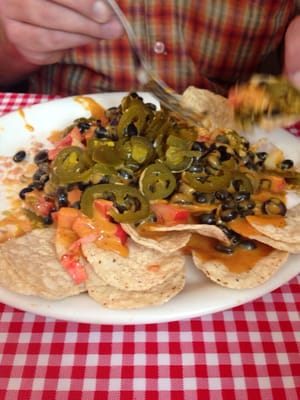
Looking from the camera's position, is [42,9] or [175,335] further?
[42,9]

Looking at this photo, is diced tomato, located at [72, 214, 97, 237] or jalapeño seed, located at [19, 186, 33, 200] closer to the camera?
diced tomato, located at [72, 214, 97, 237]

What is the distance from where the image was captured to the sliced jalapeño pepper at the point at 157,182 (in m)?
1.41

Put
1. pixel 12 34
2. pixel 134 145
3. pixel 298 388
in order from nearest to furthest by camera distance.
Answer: pixel 298 388 < pixel 134 145 < pixel 12 34

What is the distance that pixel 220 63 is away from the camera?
7.27 ft

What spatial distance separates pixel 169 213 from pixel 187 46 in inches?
37.9

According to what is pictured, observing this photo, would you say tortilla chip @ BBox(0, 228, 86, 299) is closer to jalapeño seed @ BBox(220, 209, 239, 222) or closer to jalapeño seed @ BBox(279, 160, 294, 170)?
jalapeño seed @ BBox(220, 209, 239, 222)

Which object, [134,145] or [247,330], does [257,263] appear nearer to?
[247,330]

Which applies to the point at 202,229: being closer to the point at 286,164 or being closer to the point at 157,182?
the point at 157,182

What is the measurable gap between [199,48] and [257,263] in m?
1.12

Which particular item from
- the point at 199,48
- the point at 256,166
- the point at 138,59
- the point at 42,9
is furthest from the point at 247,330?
the point at 199,48

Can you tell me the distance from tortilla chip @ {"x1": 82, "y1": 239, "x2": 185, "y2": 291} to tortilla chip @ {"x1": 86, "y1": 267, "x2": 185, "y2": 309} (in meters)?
0.01

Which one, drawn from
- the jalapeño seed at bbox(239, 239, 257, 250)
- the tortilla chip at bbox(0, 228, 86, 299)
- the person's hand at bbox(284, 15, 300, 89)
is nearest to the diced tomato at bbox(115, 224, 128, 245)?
the tortilla chip at bbox(0, 228, 86, 299)

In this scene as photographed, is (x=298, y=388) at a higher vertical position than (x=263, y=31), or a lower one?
lower

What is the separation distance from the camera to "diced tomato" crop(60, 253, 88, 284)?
1.25 metres
